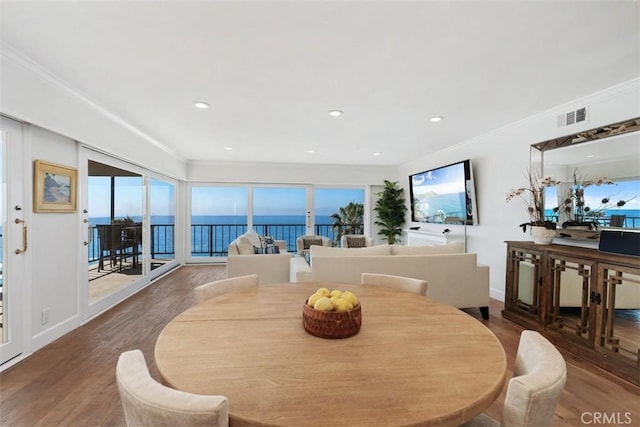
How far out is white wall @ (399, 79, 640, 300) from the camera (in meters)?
2.69

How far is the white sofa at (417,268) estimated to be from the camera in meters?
2.94

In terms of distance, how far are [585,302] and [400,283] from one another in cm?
179

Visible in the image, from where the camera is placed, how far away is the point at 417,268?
3033mm

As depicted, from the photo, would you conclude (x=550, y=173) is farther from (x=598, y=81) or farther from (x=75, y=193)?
(x=75, y=193)

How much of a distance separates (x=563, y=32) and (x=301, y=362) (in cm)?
239

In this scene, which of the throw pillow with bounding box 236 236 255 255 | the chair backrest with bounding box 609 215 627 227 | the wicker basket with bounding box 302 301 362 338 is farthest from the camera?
the throw pillow with bounding box 236 236 255 255

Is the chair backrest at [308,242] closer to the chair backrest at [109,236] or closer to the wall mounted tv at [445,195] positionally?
the wall mounted tv at [445,195]

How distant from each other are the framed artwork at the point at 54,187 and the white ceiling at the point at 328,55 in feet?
2.51

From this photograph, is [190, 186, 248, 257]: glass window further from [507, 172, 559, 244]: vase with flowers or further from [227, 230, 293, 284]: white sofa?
[507, 172, 559, 244]: vase with flowers

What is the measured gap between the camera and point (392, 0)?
1.51m

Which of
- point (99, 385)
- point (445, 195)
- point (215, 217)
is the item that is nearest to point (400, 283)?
point (99, 385)

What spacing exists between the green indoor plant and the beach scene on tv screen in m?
0.58

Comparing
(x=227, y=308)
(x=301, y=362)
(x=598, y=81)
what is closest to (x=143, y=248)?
(x=227, y=308)

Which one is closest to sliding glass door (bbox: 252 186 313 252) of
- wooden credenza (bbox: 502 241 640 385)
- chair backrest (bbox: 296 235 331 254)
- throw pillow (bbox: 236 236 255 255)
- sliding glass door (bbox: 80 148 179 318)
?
chair backrest (bbox: 296 235 331 254)
